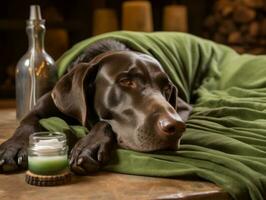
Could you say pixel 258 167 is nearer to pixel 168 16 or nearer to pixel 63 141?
pixel 63 141

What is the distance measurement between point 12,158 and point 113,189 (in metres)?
0.28

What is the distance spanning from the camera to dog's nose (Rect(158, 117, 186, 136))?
124 centimetres

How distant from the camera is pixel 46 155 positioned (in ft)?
3.84

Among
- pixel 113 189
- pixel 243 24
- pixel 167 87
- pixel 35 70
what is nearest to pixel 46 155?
pixel 113 189

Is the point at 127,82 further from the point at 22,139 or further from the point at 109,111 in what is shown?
the point at 22,139

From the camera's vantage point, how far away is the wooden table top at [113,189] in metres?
1.11

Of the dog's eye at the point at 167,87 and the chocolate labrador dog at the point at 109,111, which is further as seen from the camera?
the dog's eye at the point at 167,87

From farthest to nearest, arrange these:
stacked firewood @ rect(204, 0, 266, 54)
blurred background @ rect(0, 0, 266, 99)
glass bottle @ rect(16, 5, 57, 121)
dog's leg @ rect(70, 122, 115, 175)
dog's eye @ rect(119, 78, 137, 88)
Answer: stacked firewood @ rect(204, 0, 266, 54) → blurred background @ rect(0, 0, 266, 99) → glass bottle @ rect(16, 5, 57, 121) → dog's eye @ rect(119, 78, 137, 88) → dog's leg @ rect(70, 122, 115, 175)

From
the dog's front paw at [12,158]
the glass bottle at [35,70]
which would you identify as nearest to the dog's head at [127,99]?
the dog's front paw at [12,158]

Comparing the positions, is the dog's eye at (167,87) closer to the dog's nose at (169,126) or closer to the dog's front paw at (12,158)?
the dog's nose at (169,126)

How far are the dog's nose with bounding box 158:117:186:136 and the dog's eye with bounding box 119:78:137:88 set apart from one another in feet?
0.56

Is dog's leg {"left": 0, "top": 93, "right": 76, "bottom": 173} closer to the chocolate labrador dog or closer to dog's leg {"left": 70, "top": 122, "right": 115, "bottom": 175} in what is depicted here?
the chocolate labrador dog

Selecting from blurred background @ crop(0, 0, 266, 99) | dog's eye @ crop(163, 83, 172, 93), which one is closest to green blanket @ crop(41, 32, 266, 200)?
dog's eye @ crop(163, 83, 172, 93)

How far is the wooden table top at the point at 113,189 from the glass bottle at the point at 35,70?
0.70 meters
